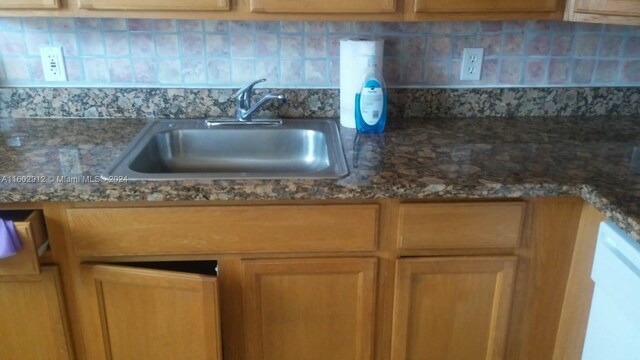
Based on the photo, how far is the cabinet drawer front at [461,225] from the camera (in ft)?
3.87

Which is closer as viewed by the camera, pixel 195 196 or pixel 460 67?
pixel 195 196

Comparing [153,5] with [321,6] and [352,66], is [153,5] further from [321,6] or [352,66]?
[352,66]

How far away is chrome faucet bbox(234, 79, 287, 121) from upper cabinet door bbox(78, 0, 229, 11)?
302 mm

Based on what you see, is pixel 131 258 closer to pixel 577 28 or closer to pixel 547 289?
pixel 547 289

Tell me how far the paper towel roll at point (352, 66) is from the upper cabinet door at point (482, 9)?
0.17m

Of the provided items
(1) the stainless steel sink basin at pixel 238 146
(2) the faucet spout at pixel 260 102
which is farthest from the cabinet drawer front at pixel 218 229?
(2) the faucet spout at pixel 260 102

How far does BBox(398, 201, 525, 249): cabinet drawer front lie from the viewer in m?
1.18

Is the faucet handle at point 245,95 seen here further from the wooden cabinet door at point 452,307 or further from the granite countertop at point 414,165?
the wooden cabinet door at point 452,307

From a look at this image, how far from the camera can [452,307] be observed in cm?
126

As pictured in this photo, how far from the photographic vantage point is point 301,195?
1.12m

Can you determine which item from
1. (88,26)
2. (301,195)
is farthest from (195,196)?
(88,26)

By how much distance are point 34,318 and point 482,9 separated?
1.36 m

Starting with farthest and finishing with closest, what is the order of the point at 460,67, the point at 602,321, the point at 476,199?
the point at 460,67
the point at 476,199
the point at 602,321

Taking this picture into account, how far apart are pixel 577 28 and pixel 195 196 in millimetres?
1319
